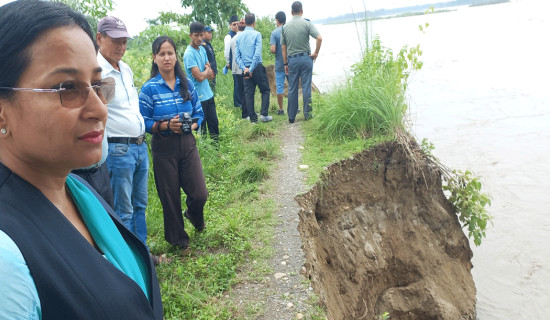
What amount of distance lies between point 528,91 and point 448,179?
14474 mm

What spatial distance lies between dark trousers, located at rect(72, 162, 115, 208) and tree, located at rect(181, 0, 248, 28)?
11.8 meters

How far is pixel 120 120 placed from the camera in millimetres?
3264

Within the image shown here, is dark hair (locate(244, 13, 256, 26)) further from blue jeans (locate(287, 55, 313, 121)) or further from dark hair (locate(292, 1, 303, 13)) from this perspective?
blue jeans (locate(287, 55, 313, 121))

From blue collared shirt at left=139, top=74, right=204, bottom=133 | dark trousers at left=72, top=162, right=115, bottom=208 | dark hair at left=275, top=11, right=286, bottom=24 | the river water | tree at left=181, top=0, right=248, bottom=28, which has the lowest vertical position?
the river water

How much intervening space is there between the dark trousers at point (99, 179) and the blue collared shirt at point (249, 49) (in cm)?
510

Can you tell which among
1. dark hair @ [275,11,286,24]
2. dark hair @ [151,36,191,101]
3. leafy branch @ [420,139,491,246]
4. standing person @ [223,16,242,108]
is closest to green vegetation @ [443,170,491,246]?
leafy branch @ [420,139,491,246]

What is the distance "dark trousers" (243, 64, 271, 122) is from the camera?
25.9 ft

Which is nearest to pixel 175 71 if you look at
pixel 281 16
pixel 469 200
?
pixel 469 200

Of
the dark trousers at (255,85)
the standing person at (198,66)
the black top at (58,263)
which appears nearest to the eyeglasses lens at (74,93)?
the black top at (58,263)

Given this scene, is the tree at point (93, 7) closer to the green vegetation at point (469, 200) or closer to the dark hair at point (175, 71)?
the dark hair at point (175, 71)

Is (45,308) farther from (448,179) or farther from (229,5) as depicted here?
(229,5)

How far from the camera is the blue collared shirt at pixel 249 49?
7625 millimetres

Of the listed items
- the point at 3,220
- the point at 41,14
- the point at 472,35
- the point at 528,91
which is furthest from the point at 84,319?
the point at 472,35

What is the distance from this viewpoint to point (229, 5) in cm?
1379
